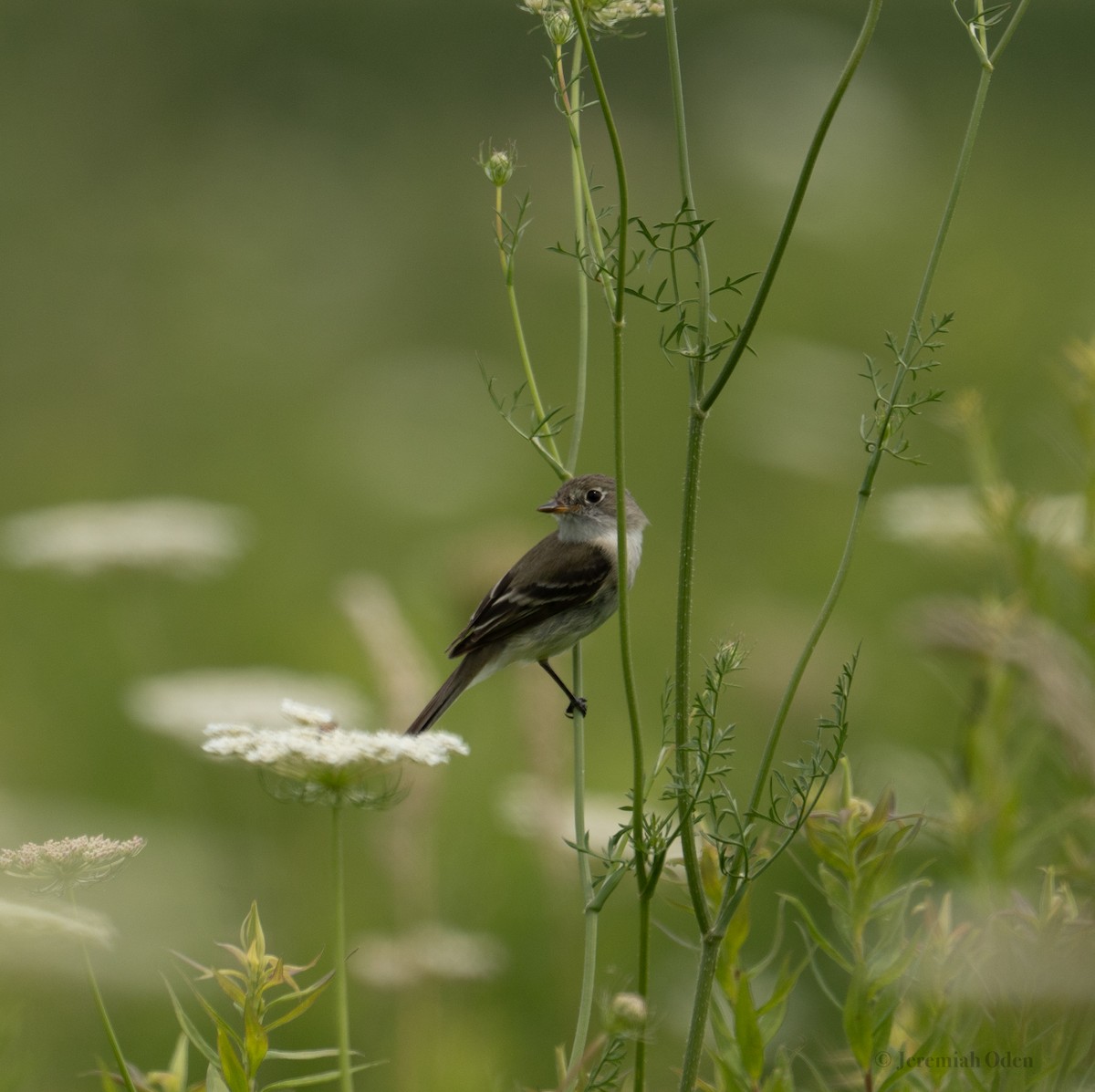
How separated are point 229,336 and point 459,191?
2.80 metres

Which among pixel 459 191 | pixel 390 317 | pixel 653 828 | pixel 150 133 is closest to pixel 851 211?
pixel 390 317

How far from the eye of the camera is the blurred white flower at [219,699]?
4.38 m

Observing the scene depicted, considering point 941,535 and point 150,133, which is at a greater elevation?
point 150,133

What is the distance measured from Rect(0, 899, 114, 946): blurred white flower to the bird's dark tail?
1317 mm

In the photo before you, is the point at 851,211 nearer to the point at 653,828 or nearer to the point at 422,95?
the point at 422,95

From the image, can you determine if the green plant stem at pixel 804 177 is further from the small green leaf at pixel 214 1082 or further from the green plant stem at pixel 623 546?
the small green leaf at pixel 214 1082

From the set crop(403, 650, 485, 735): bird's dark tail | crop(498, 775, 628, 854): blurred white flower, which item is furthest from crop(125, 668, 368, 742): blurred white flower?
crop(403, 650, 485, 735): bird's dark tail

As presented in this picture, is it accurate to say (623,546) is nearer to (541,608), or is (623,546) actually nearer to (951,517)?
(541,608)

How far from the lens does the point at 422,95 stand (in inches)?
547

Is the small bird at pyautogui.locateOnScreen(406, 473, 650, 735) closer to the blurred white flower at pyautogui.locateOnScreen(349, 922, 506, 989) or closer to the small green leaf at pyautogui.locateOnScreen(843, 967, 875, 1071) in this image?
the blurred white flower at pyautogui.locateOnScreen(349, 922, 506, 989)

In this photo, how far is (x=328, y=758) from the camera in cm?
197

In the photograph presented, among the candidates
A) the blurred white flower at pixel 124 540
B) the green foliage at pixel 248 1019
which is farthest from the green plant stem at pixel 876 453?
the blurred white flower at pixel 124 540

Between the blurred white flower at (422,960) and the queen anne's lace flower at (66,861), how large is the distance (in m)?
1.56

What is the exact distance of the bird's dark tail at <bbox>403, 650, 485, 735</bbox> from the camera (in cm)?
344
